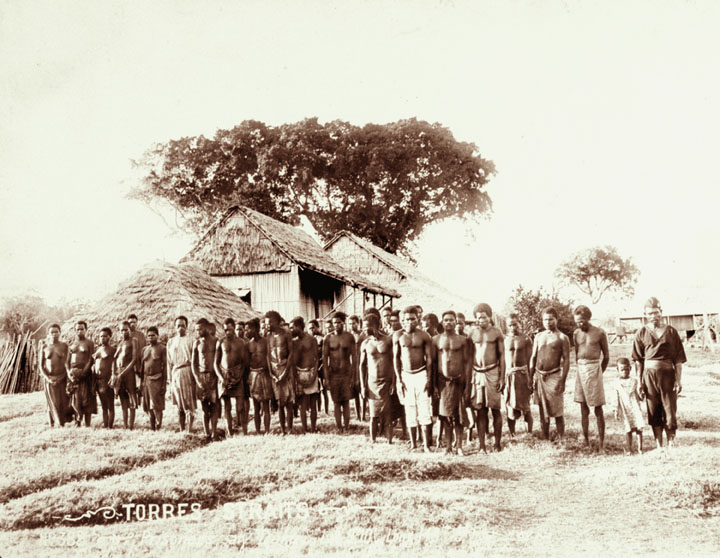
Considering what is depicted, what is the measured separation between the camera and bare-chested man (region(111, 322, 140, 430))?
8602mm

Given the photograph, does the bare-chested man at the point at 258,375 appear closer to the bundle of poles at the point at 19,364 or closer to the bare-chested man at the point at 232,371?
the bare-chested man at the point at 232,371

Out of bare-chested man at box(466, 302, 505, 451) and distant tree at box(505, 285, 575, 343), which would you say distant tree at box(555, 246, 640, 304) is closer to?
distant tree at box(505, 285, 575, 343)

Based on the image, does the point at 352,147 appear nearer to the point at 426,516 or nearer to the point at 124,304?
the point at 426,516

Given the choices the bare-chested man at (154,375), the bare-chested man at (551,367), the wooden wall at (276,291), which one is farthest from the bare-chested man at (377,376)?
the wooden wall at (276,291)

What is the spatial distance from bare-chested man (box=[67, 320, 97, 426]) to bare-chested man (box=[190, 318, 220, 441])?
5.23ft

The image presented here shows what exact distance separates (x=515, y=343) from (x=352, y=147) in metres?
3.74

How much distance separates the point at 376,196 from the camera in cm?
1003

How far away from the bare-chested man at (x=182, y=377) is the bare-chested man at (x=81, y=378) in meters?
1.19

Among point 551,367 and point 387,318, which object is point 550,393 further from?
point 387,318

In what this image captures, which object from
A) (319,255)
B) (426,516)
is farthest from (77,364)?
(319,255)

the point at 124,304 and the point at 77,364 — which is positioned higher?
the point at 124,304

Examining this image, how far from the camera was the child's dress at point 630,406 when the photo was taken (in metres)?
6.87

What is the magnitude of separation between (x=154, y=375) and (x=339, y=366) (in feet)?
8.91

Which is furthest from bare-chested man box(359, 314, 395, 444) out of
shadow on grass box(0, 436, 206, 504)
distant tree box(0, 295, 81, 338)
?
distant tree box(0, 295, 81, 338)
